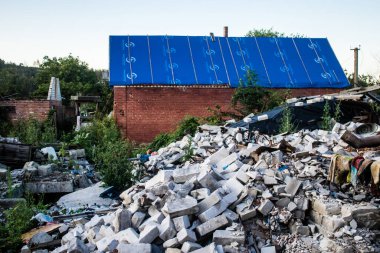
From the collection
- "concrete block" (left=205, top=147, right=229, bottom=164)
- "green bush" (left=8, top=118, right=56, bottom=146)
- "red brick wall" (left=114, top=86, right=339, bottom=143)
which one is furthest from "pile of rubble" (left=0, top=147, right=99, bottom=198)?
"red brick wall" (left=114, top=86, right=339, bottom=143)

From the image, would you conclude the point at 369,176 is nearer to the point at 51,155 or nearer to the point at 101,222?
the point at 101,222

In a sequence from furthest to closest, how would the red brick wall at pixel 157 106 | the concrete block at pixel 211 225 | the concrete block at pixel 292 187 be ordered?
the red brick wall at pixel 157 106, the concrete block at pixel 292 187, the concrete block at pixel 211 225

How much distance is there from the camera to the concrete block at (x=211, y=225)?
Answer: 4332 mm

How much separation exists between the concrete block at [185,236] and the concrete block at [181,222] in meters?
0.12

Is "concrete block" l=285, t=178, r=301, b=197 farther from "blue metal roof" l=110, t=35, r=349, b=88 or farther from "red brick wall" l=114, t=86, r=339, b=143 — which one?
"blue metal roof" l=110, t=35, r=349, b=88

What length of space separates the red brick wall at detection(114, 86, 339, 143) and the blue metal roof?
1.25ft

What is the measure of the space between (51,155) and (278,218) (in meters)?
6.87

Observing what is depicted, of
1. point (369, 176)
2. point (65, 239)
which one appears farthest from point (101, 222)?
point (369, 176)

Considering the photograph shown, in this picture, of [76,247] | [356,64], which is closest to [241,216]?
[76,247]

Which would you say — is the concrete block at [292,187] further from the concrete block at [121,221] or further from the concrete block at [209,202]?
the concrete block at [121,221]

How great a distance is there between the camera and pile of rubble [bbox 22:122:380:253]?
4.23m

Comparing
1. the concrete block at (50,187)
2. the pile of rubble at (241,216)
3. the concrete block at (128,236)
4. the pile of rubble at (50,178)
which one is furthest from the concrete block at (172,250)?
the concrete block at (50,187)

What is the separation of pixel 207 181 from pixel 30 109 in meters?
11.9

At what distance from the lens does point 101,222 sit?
5.20 metres
